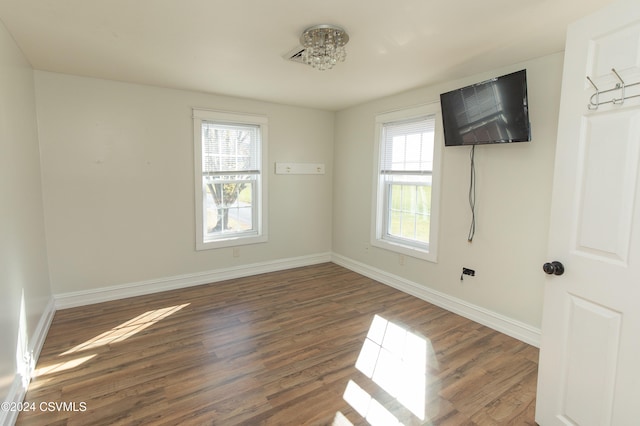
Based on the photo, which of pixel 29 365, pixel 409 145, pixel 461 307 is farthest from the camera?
pixel 409 145

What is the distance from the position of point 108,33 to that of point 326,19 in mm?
1510

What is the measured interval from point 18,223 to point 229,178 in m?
2.24

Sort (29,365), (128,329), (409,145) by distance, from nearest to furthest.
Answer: (29,365)
(128,329)
(409,145)

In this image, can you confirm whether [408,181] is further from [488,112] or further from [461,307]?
[461,307]

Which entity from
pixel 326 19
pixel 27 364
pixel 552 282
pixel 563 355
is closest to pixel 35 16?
pixel 326 19

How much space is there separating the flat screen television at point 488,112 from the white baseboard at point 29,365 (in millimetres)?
3632

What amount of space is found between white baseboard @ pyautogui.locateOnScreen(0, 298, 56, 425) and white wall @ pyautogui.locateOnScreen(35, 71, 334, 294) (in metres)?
0.48

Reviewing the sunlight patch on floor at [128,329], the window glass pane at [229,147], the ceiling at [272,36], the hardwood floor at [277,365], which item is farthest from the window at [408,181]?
the sunlight patch on floor at [128,329]

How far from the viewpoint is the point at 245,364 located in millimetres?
2371

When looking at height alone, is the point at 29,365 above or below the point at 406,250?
below

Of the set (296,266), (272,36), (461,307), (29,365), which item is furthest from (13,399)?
(461,307)

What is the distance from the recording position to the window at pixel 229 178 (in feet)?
13.0

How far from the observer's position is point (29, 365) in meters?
2.20

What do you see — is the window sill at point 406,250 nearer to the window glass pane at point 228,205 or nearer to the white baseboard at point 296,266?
the white baseboard at point 296,266
